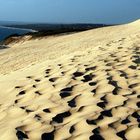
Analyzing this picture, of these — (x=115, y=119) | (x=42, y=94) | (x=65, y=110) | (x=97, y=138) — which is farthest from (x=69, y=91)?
(x=97, y=138)

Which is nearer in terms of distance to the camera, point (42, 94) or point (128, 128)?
point (128, 128)

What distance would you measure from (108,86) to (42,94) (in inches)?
44.6

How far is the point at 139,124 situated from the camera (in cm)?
509

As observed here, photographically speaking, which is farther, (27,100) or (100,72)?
(100,72)

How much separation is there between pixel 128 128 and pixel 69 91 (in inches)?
76.7

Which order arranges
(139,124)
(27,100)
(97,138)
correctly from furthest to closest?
(27,100) < (139,124) < (97,138)

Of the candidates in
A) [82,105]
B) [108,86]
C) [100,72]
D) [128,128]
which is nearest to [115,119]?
[128,128]

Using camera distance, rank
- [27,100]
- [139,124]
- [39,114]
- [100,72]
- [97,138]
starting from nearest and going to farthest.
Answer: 1. [97,138]
2. [139,124]
3. [39,114]
4. [27,100]
5. [100,72]

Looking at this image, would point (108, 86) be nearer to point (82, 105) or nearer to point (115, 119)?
point (82, 105)

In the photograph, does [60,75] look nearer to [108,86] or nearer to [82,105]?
[108,86]

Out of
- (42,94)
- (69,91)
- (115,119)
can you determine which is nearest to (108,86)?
(69,91)

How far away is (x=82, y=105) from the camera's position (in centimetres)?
593

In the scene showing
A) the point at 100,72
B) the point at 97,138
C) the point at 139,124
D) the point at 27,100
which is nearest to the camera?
the point at 97,138

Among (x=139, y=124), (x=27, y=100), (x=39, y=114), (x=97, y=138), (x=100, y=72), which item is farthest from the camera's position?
(x=100, y=72)
